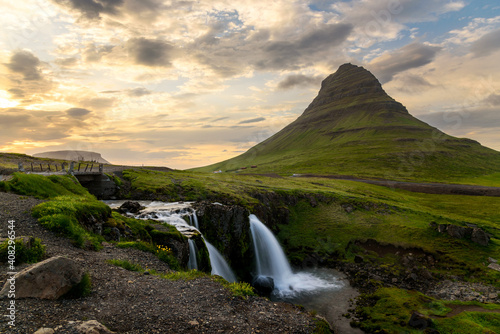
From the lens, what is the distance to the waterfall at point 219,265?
101ft

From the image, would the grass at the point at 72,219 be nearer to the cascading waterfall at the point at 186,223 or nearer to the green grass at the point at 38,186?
the green grass at the point at 38,186

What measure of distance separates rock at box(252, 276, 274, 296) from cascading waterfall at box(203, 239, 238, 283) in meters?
3.21

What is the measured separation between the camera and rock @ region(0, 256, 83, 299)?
11.2 m

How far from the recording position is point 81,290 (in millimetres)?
12594

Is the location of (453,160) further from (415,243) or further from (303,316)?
(303,316)

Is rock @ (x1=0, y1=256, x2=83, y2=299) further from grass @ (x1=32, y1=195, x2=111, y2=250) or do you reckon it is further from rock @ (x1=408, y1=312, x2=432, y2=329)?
rock @ (x1=408, y1=312, x2=432, y2=329)

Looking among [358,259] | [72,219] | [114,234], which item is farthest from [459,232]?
[72,219]

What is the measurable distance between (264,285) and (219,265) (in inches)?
273

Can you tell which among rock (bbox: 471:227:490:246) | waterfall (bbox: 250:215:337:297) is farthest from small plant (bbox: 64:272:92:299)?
rock (bbox: 471:227:490:246)

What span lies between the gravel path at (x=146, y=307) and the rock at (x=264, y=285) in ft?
61.2

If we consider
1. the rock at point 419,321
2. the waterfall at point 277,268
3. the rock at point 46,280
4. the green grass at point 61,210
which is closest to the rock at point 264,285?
the waterfall at point 277,268

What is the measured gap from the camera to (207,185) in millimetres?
57031

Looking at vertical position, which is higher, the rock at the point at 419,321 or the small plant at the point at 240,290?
the small plant at the point at 240,290

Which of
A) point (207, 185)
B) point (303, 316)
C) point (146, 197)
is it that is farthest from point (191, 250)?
point (207, 185)
